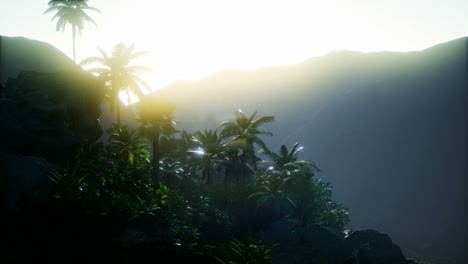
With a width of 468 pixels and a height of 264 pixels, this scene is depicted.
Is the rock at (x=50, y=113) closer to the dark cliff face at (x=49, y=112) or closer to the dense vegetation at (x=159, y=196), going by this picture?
the dark cliff face at (x=49, y=112)

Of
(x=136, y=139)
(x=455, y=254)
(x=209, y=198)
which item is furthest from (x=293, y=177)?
(x=455, y=254)

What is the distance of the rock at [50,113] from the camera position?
33844mm

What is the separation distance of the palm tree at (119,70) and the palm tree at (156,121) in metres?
5.75

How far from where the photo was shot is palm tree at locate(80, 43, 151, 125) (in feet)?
149

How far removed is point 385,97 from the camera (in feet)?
557

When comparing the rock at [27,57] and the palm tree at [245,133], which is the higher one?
the rock at [27,57]

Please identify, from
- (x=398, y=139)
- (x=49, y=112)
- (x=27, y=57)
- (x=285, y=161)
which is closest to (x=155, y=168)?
(x=49, y=112)

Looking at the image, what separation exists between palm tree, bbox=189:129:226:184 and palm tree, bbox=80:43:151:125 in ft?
32.4

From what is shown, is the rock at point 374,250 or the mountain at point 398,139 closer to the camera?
the rock at point 374,250

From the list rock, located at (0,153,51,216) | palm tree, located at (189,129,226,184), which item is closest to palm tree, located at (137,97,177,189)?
palm tree, located at (189,129,226,184)

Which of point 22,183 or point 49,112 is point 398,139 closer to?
point 49,112

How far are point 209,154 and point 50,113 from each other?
1949 centimetres

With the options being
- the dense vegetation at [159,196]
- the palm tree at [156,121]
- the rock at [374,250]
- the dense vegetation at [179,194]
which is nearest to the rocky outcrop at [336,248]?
the rock at [374,250]

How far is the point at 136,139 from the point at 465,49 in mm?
170861
